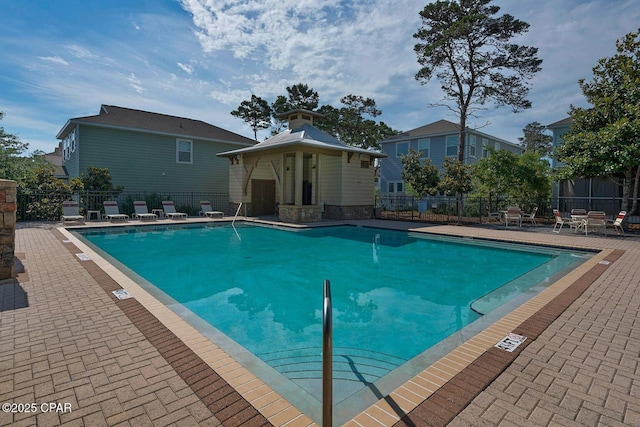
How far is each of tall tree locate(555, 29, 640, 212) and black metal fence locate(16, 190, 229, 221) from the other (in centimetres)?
1814

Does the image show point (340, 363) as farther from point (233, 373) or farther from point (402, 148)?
point (402, 148)

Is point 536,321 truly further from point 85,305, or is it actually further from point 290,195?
point 290,195

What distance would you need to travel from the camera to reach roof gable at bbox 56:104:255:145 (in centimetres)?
1683

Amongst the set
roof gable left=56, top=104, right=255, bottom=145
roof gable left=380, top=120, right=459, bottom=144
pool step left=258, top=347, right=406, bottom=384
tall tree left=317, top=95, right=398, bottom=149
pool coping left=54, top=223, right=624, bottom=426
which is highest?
tall tree left=317, top=95, right=398, bottom=149

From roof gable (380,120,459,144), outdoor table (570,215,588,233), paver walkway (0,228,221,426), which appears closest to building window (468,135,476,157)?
roof gable (380,120,459,144)

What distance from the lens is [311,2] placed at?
1029 centimetres

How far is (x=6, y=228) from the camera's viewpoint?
524 centimetres

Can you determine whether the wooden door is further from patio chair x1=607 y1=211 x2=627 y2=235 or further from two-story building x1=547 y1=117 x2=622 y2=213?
patio chair x1=607 y1=211 x2=627 y2=235

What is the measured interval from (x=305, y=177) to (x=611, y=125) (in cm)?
1395

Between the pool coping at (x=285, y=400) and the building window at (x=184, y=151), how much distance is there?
55.4 ft

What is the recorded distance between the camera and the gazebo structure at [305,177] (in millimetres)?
15453

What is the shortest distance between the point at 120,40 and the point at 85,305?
10628mm

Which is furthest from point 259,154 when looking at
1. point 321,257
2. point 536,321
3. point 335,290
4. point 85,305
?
point 536,321

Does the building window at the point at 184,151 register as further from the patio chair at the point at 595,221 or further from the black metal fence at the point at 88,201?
the patio chair at the point at 595,221
